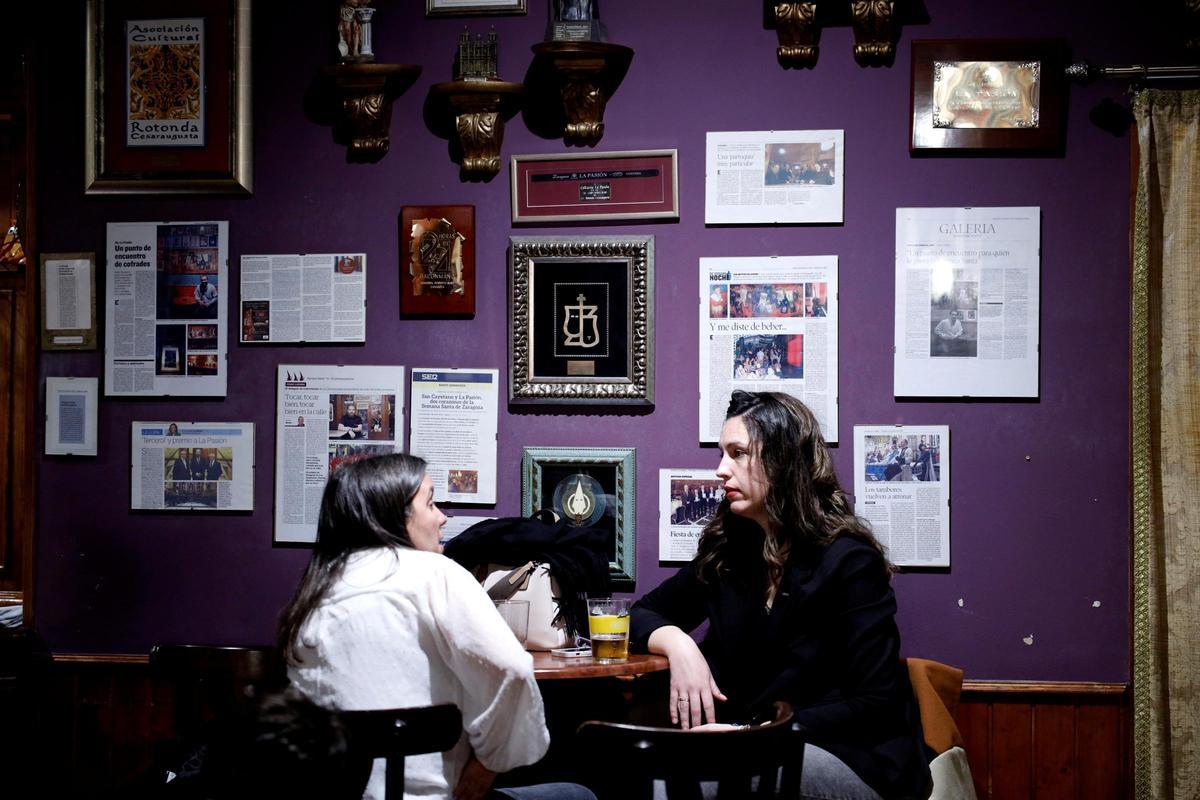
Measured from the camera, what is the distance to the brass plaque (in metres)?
3.21

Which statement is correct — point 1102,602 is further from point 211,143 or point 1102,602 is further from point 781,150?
point 211,143

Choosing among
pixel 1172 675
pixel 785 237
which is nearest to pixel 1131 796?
pixel 1172 675

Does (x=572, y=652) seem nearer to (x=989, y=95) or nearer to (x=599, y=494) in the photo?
(x=599, y=494)

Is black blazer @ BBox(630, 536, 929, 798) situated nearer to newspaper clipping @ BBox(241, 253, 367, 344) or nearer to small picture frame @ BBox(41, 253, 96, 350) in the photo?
newspaper clipping @ BBox(241, 253, 367, 344)

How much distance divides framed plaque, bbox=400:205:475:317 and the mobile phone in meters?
1.14

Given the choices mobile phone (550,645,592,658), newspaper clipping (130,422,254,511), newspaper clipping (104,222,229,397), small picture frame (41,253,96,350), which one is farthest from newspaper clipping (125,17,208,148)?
mobile phone (550,645,592,658)

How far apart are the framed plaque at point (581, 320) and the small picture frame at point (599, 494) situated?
18cm

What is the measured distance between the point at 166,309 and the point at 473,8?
1440mm

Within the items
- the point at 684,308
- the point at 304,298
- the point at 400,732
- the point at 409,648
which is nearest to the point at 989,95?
the point at 684,308

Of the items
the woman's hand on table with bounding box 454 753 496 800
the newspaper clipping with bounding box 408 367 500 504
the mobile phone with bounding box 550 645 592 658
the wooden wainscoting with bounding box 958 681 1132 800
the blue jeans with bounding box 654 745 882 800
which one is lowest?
the wooden wainscoting with bounding box 958 681 1132 800

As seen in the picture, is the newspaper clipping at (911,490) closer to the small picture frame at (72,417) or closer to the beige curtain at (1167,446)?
the beige curtain at (1167,446)

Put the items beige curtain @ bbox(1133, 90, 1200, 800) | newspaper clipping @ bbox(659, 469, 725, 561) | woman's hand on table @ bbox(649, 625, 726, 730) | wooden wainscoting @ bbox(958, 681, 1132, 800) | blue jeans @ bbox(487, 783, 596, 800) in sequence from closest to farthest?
1. blue jeans @ bbox(487, 783, 596, 800)
2. woman's hand on table @ bbox(649, 625, 726, 730)
3. beige curtain @ bbox(1133, 90, 1200, 800)
4. wooden wainscoting @ bbox(958, 681, 1132, 800)
5. newspaper clipping @ bbox(659, 469, 725, 561)

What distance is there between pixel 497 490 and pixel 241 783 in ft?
6.50

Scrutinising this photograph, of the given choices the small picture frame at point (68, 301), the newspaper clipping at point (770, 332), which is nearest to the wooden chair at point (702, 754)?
the newspaper clipping at point (770, 332)
